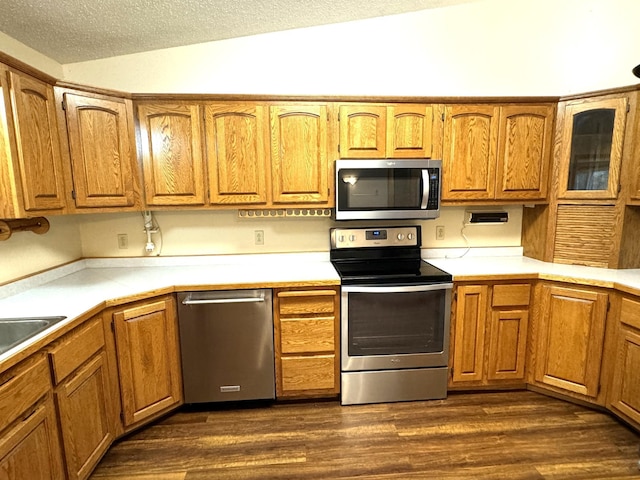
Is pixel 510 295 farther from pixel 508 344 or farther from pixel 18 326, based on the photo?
pixel 18 326

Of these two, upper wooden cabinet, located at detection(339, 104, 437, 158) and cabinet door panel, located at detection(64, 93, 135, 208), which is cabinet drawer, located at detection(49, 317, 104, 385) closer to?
cabinet door panel, located at detection(64, 93, 135, 208)

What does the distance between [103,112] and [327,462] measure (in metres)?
2.42

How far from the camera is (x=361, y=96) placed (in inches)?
89.3

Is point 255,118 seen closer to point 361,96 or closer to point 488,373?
point 361,96

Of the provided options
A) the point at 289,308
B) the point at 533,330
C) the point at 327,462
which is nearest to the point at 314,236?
the point at 289,308

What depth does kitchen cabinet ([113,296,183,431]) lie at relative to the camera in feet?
6.21

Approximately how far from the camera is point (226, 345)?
2146 millimetres

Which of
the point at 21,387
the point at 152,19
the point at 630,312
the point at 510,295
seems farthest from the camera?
the point at 510,295

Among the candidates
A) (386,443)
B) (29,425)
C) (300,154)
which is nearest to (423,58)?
(300,154)

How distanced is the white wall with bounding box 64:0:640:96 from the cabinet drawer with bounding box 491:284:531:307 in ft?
4.94

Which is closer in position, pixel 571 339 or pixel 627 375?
pixel 627 375

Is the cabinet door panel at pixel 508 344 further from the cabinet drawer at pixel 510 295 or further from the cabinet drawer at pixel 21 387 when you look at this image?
the cabinet drawer at pixel 21 387

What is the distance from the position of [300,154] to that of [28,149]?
1.47 metres

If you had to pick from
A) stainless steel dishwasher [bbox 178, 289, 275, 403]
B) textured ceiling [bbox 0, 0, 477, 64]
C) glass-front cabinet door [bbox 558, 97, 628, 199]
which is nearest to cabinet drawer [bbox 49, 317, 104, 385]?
stainless steel dishwasher [bbox 178, 289, 275, 403]
